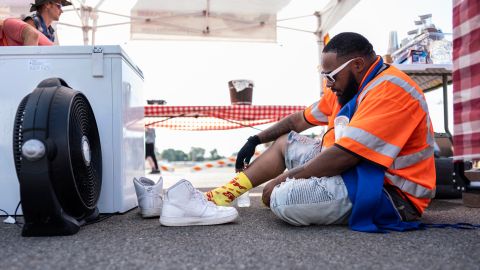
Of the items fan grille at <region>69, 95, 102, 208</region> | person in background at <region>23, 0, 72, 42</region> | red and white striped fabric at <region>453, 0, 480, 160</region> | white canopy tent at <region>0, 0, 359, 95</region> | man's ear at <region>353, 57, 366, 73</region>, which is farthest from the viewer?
white canopy tent at <region>0, 0, 359, 95</region>

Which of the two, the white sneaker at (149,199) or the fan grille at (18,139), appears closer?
the fan grille at (18,139)

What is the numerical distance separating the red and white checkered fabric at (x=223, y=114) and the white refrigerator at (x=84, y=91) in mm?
2107

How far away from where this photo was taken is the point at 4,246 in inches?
49.4

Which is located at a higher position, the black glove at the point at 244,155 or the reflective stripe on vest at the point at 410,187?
the black glove at the point at 244,155

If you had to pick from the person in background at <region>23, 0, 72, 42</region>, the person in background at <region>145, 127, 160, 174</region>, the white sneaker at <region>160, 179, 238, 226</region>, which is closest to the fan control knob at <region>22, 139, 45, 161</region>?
the white sneaker at <region>160, 179, 238, 226</region>

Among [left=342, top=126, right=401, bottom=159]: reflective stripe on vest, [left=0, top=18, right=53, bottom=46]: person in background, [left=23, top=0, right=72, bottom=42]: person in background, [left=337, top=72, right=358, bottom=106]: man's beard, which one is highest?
[left=23, top=0, right=72, bottom=42]: person in background

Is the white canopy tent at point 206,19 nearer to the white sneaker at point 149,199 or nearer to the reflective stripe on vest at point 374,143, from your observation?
the white sneaker at point 149,199

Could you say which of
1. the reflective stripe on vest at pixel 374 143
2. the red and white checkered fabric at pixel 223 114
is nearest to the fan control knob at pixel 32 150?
the reflective stripe on vest at pixel 374 143

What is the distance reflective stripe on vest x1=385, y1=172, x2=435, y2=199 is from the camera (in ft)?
5.14

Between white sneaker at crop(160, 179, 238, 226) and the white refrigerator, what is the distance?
44cm

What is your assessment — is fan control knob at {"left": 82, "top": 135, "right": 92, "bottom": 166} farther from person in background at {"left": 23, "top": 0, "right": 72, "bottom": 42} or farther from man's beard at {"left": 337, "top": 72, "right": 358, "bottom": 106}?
person in background at {"left": 23, "top": 0, "right": 72, "bottom": 42}

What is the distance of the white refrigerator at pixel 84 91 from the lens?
189 centimetres

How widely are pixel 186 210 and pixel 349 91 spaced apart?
0.80 meters

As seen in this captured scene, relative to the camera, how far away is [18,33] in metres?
2.41
